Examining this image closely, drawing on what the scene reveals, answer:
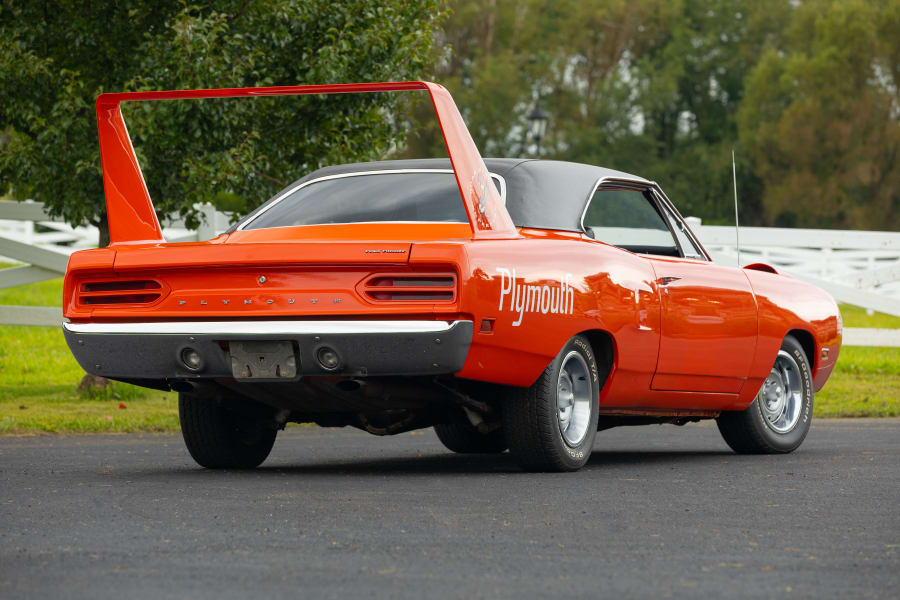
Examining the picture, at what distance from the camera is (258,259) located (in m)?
6.54

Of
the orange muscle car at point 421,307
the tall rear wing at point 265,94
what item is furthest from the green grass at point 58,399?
the tall rear wing at point 265,94

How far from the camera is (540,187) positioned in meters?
7.50

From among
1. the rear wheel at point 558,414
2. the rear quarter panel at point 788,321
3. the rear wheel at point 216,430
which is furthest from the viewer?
the rear quarter panel at point 788,321

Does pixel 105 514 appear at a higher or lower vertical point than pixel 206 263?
lower

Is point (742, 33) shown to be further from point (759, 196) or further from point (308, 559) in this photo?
point (308, 559)

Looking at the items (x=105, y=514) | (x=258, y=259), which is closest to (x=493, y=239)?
(x=258, y=259)

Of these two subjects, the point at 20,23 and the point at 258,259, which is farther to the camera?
the point at 20,23

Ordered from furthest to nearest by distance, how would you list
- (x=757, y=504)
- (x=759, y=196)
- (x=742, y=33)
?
(x=742, y=33)
(x=759, y=196)
(x=757, y=504)

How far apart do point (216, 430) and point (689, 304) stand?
2537mm

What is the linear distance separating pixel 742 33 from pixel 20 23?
182ft

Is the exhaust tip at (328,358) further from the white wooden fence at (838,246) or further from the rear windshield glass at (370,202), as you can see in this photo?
the white wooden fence at (838,246)

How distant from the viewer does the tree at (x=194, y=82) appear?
1202 cm

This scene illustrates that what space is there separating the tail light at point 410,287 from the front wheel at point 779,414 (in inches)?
124

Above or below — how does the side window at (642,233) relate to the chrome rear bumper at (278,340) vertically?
above
